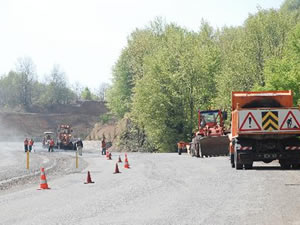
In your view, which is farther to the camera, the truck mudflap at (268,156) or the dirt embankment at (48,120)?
the dirt embankment at (48,120)

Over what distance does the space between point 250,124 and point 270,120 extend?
87 centimetres

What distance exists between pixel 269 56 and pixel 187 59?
31.5ft

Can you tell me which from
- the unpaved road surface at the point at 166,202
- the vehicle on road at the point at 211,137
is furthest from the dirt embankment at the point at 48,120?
the unpaved road surface at the point at 166,202

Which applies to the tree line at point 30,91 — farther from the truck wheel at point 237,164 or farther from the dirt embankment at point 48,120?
the truck wheel at point 237,164

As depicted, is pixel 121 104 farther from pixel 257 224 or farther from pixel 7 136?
pixel 257 224

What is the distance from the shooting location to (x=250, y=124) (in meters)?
25.9

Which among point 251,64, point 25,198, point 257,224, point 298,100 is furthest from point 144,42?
point 257,224

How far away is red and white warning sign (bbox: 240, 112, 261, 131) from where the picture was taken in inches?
1019

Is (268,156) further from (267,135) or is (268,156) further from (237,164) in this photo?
(237,164)

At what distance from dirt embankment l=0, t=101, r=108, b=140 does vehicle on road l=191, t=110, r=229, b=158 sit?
10140 cm

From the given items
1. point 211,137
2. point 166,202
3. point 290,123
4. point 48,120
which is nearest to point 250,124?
point 290,123

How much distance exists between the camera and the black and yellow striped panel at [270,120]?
84.9ft

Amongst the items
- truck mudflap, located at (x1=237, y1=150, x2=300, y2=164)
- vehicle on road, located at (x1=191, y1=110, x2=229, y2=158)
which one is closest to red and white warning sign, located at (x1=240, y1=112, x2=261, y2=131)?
truck mudflap, located at (x1=237, y1=150, x2=300, y2=164)

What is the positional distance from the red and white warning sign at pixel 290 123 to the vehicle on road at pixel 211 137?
12.8 meters
